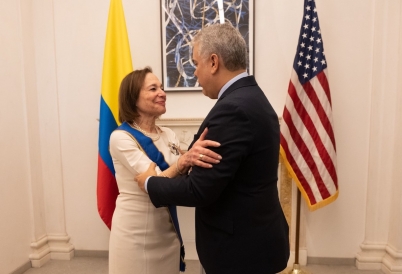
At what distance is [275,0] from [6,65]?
2293 millimetres

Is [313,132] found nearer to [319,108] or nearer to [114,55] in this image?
[319,108]

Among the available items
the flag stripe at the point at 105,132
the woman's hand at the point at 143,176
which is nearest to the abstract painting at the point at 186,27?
the flag stripe at the point at 105,132

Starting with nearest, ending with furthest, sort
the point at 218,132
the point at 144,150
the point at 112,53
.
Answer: the point at 218,132, the point at 144,150, the point at 112,53

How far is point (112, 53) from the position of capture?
271cm

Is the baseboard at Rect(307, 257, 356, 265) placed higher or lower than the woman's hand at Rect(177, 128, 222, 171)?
lower

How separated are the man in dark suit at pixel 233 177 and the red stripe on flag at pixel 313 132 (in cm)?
141

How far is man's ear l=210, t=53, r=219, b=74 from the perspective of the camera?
4.25 feet

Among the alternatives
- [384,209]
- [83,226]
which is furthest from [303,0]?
[83,226]

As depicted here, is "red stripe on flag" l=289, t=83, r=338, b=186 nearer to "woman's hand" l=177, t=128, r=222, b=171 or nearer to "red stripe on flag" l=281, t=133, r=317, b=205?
"red stripe on flag" l=281, t=133, r=317, b=205

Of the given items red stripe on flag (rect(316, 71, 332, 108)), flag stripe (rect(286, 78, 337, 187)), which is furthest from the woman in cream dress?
red stripe on flag (rect(316, 71, 332, 108))

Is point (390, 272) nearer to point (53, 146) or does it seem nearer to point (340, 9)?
point (340, 9)

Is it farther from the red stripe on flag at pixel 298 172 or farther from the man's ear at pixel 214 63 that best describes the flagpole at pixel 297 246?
the man's ear at pixel 214 63

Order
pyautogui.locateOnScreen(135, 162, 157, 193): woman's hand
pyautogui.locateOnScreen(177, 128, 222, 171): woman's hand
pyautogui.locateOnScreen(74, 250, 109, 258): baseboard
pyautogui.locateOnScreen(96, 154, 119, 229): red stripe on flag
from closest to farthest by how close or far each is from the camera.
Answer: pyautogui.locateOnScreen(177, 128, 222, 171): woman's hand
pyautogui.locateOnScreen(135, 162, 157, 193): woman's hand
pyautogui.locateOnScreen(96, 154, 119, 229): red stripe on flag
pyautogui.locateOnScreen(74, 250, 109, 258): baseboard

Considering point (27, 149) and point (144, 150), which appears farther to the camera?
point (27, 149)
